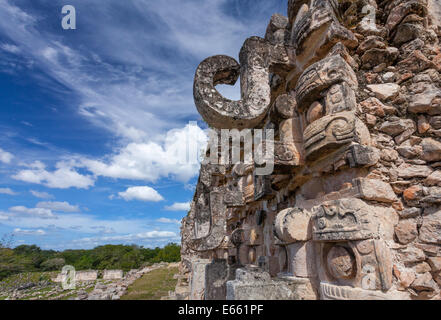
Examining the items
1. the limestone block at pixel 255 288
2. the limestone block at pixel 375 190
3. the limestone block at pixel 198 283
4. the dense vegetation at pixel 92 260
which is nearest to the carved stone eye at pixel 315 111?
the limestone block at pixel 375 190

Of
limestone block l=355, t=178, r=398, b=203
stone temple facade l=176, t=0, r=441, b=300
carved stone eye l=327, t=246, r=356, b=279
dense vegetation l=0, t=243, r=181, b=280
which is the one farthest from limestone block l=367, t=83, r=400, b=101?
dense vegetation l=0, t=243, r=181, b=280

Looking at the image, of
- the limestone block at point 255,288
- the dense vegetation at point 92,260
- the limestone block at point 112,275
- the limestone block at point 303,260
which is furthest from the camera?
the dense vegetation at point 92,260

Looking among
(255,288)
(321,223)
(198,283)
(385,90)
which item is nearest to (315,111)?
(385,90)

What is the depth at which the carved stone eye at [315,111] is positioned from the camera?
2.32 metres

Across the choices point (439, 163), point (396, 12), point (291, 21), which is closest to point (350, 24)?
point (396, 12)

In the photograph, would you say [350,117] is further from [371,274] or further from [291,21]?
[291,21]

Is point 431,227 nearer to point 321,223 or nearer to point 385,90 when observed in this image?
point 321,223

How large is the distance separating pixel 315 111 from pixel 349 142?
47 centimetres

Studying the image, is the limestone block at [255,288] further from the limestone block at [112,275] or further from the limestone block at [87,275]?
the limestone block at [112,275]

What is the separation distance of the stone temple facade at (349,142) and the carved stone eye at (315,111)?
0.04 feet

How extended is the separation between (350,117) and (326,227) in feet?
3.05

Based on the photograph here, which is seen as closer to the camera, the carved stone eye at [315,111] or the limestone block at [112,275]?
the carved stone eye at [315,111]

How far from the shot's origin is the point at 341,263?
1.88 meters
